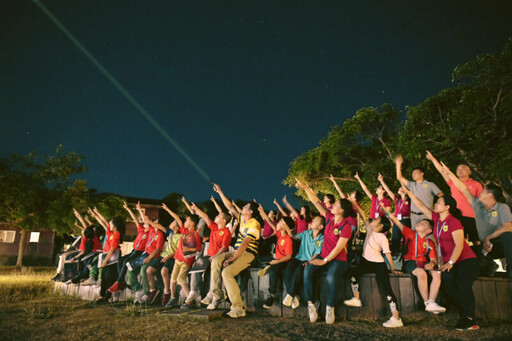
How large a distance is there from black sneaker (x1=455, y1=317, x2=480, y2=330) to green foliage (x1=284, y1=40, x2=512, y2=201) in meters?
6.66

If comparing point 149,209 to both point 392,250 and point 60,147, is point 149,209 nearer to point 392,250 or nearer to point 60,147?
point 60,147

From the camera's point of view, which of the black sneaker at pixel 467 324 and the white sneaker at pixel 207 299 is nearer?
the black sneaker at pixel 467 324

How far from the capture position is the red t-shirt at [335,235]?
18.1 feet

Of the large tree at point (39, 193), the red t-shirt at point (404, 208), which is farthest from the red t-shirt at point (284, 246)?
the large tree at point (39, 193)

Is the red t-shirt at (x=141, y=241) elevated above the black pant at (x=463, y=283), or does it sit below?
above

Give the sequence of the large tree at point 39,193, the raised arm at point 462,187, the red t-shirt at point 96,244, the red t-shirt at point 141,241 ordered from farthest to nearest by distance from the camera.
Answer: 1. the large tree at point 39,193
2. the red t-shirt at point 96,244
3. the red t-shirt at point 141,241
4. the raised arm at point 462,187

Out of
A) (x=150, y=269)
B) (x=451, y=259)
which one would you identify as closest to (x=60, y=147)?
(x=150, y=269)

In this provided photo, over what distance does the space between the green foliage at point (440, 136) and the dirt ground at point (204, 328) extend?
693cm

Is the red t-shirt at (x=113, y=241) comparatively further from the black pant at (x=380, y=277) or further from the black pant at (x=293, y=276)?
the black pant at (x=380, y=277)

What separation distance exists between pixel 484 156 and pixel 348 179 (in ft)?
23.0

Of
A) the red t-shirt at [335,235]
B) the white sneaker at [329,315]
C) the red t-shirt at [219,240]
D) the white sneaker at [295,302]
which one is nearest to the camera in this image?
the white sneaker at [329,315]

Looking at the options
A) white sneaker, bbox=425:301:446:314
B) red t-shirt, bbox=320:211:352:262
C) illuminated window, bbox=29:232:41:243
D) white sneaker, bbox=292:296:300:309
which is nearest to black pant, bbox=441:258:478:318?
white sneaker, bbox=425:301:446:314

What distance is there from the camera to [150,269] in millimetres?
7531

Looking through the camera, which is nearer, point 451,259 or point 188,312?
point 451,259
